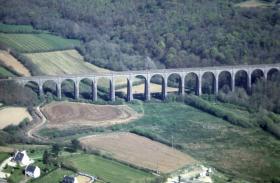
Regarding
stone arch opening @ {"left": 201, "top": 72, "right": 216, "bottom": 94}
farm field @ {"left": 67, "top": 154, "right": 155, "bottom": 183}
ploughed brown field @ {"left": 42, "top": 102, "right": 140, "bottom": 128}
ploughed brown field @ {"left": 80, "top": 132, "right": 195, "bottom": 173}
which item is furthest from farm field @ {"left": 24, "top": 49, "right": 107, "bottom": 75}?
farm field @ {"left": 67, "top": 154, "right": 155, "bottom": 183}

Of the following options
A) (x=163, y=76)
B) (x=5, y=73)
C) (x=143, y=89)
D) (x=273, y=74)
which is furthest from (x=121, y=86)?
(x=273, y=74)

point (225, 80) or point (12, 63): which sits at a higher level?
point (12, 63)

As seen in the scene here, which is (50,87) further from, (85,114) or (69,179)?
(69,179)

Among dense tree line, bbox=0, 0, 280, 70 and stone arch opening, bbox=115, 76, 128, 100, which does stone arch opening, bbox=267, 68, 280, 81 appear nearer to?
dense tree line, bbox=0, 0, 280, 70

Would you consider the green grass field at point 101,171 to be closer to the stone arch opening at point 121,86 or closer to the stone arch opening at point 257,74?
the stone arch opening at point 121,86

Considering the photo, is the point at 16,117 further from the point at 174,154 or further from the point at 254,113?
the point at 254,113

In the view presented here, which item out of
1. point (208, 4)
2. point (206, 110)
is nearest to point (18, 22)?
point (208, 4)

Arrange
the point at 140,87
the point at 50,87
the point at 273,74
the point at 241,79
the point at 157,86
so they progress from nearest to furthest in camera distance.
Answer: the point at 50,87, the point at 273,74, the point at 140,87, the point at 157,86, the point at 241,79
